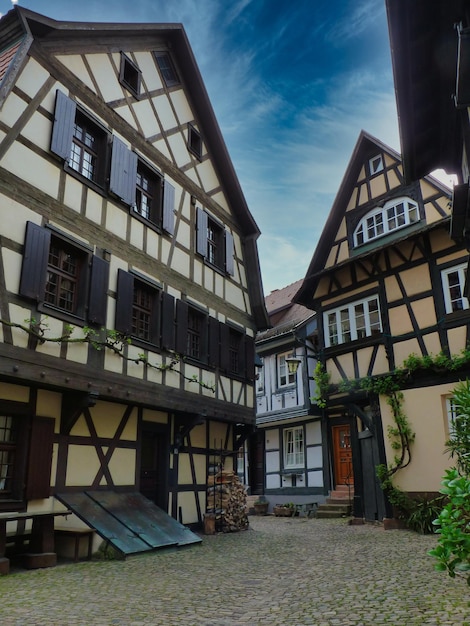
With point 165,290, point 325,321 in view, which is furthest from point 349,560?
point 325,321

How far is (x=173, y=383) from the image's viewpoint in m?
11.2

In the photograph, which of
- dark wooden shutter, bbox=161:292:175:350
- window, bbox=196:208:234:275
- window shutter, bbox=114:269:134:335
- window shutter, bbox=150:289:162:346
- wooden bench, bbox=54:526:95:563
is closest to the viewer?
wooden bench, bbox=54:526:95:563

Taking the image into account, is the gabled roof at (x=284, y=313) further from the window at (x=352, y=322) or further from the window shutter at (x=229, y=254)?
the window shutter at (x=229, y=254)

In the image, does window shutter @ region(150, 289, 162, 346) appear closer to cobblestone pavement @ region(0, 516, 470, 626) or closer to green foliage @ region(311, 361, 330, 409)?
cobblestone pavement @ region(0, 516, 470, 626)

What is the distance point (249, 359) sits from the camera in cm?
1441

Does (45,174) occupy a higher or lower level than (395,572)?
higher

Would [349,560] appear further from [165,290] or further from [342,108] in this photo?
[342,108]

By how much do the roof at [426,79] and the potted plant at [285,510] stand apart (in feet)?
40.7

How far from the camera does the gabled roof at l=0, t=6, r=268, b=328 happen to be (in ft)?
29.1

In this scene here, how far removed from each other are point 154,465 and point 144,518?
2210 millimetres

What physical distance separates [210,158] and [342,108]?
3.76m

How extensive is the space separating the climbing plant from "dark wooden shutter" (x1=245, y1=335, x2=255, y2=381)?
2817 mm

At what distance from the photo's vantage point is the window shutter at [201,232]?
13.0 metres

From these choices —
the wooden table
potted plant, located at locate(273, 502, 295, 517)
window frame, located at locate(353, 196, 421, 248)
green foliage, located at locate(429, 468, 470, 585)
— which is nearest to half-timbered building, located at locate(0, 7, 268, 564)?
the wooden table
